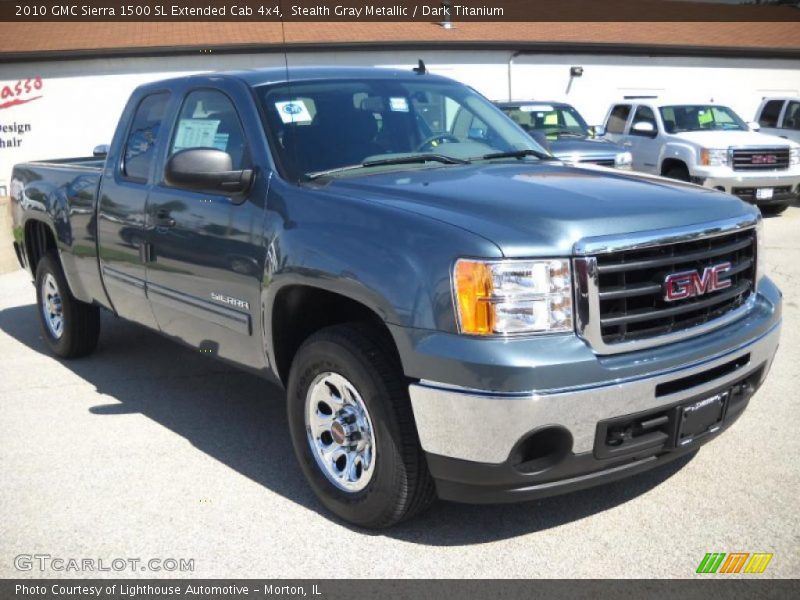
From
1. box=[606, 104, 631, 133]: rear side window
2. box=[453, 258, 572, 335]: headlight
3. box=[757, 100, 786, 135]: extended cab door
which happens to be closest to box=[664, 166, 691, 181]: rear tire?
box=[606, 104, 631, 133]: rear side window

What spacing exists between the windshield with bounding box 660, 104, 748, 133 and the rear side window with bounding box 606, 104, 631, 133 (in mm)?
1191

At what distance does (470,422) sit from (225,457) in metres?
1.99

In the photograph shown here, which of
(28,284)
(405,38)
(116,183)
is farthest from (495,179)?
(405,38)

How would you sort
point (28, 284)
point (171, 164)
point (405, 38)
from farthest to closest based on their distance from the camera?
point (405, 38) < point (28, 284) < point (171, 164)

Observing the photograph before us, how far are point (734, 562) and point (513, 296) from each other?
1362 mm

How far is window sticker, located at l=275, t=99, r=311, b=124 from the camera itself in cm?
419

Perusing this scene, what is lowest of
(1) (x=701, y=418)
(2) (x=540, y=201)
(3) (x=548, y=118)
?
(1) (x=701, y=418)

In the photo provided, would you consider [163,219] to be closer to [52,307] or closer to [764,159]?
[52,307]

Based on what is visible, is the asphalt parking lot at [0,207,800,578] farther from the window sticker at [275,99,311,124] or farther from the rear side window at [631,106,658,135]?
the rear side window at [631,106,658,135]

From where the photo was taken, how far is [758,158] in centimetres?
1327

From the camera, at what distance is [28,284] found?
1009 cm

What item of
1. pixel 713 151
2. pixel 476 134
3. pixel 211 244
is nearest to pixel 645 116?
pixel 713 151

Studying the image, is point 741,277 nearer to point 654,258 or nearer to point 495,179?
point 654,258

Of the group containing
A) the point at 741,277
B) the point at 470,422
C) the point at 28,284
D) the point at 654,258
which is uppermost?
the point at 654,258
